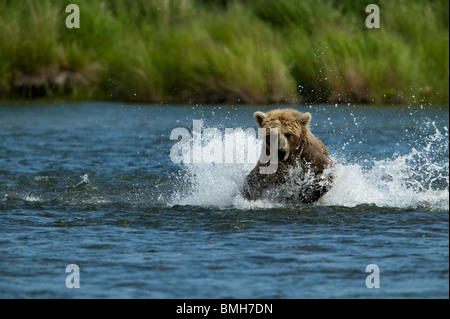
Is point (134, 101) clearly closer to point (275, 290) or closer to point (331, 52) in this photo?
point (331, 52)

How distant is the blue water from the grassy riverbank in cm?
606

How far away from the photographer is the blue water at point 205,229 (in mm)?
6184

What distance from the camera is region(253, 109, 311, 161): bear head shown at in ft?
28.4

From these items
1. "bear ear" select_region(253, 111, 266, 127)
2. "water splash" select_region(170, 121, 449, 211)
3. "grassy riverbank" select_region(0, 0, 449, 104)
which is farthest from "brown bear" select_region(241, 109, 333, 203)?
"grassy riverbank" select_region(0, 0, 449, 104)

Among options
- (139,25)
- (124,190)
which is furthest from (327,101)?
(124,190)

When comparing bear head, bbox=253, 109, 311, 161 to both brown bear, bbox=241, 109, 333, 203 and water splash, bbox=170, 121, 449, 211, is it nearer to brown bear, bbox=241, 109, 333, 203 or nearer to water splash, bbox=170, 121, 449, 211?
brown bear, bbox=241, 109, 333, 203

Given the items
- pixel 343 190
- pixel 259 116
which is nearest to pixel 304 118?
pixel 259 116

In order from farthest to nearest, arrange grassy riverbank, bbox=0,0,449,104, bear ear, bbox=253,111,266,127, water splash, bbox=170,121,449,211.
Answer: grassy riverbank, bbox=0,0,449,104, water splash, bbox=170,121,449,211, bear ear, bbox=253,111,266,127

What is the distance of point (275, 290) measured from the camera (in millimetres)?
6020

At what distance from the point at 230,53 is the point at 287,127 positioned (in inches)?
502

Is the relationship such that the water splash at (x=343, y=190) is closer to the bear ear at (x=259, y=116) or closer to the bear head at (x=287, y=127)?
the bear head at (x=287, y=127)

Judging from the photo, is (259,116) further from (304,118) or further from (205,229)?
(205,229)

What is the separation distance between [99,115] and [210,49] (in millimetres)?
3725

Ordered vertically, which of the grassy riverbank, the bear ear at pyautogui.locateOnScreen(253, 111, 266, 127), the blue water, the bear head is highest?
the grassy riverbank
